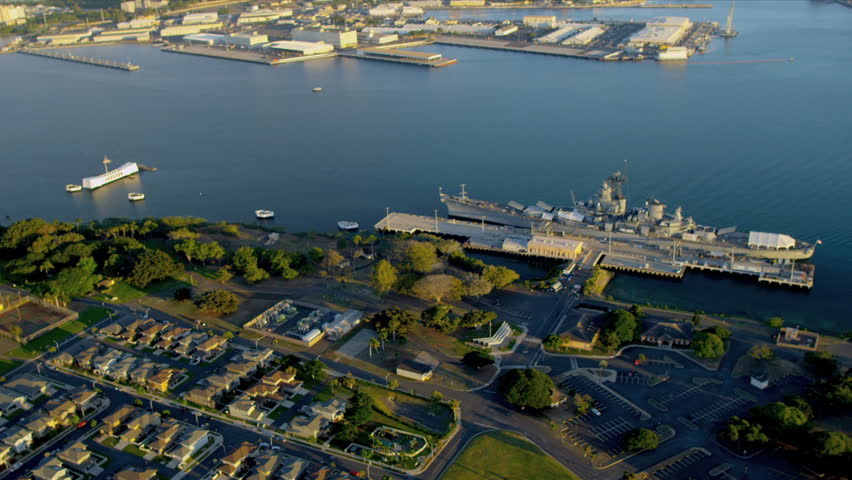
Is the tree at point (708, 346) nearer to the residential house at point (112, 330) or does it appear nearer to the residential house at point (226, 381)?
the residential house at point (226, 381)

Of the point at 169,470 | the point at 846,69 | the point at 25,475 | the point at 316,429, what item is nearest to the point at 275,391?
the point at 316,429

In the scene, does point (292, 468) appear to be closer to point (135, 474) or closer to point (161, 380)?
point (135, 474)

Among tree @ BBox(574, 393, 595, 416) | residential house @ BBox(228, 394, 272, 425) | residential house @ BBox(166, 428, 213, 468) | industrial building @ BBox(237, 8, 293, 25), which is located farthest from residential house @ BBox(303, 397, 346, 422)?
industrial building @ BBox(237, 8, 293, 25)

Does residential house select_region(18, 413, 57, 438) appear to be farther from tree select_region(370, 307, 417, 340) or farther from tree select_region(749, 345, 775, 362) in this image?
tree select_region(749, 345, 775, 362)

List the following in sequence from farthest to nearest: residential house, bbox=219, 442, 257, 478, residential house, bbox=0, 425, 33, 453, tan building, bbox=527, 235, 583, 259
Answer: tan building, bbox=527, 235, 583, 259 < residential house, bbox=0, 425, 33, 453 < residential house, bbox=219, 442, 257, 478

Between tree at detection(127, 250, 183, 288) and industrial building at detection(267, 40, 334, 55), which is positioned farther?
industrial building at detection(267, 40, 334, 55)

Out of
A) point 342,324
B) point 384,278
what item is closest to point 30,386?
point 342,324
